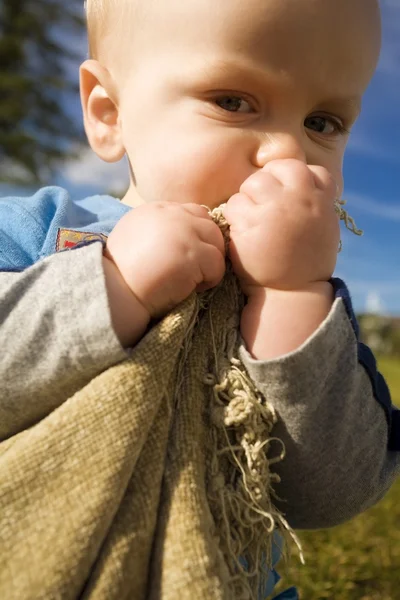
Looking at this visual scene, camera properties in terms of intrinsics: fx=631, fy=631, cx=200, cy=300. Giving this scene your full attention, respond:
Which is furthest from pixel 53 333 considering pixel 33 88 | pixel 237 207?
pixel 33 88

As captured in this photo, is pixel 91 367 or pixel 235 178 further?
pixel 235 178

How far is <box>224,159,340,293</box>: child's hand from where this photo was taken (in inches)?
40.6

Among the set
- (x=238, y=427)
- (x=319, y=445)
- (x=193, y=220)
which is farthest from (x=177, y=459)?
(x=193, y=220)

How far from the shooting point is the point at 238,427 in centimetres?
102

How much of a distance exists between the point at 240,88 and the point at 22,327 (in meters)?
0.59

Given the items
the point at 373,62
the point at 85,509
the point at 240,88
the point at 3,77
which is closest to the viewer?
the point at 85,509

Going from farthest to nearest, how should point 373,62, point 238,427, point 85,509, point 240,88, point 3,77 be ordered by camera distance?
point 3,77 → point 373,62 → point 240,88 → point 238,427 → point 85,509

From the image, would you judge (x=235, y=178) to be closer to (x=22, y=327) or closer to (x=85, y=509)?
(x=22, y=327)

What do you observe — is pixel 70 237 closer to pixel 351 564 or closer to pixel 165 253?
pixel 165 253

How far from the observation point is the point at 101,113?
151 centimetres

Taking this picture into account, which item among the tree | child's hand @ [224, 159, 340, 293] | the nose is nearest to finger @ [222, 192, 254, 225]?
A: child's hand @ [224, 159, 340, 293]

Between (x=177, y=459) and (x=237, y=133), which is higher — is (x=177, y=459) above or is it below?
below

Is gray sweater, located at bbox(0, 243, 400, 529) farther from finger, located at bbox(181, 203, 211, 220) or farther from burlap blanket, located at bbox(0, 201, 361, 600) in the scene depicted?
finger, located at bbox(181, 203, 211, 220)

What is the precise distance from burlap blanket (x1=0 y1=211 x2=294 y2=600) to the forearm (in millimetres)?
51
